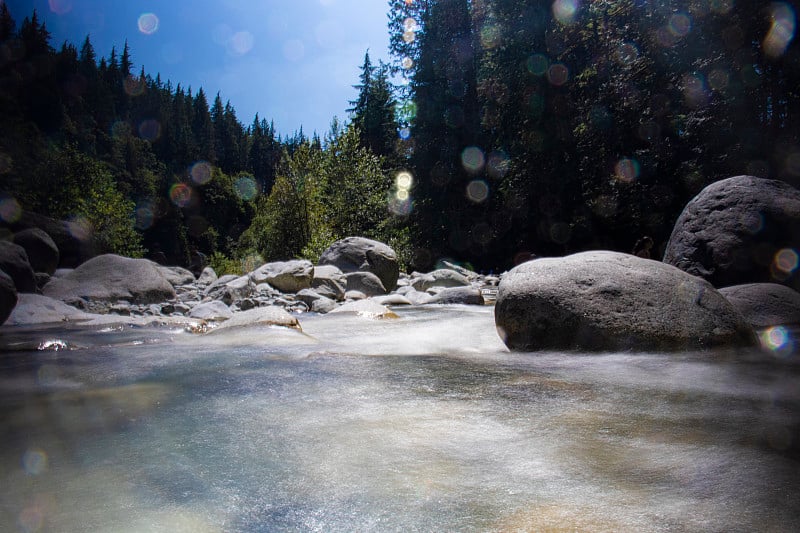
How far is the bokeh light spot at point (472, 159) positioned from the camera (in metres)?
23.6

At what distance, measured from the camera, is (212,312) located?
714cm

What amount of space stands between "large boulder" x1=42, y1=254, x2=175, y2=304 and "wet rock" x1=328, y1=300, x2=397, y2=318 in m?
4.24

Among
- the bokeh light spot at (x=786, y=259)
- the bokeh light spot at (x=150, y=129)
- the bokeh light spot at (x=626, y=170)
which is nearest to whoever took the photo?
the bokeh light spot at (x=786, y=259)

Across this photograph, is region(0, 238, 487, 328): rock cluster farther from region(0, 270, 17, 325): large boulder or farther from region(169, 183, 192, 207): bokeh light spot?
region(169, 183, 192, 207): bokeh light spot

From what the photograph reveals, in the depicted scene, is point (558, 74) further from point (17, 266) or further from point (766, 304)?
point (17, 266)

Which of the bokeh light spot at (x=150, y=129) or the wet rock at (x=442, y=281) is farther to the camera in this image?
the bokeh light spot at (x=150, y=129)

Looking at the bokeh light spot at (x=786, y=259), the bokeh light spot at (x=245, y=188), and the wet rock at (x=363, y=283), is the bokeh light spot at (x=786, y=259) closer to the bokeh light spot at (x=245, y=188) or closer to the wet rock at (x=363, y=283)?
the wet rock at (x=363, y=283)

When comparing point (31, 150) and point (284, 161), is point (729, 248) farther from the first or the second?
point (31, 150)

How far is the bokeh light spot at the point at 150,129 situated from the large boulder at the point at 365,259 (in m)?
70.7

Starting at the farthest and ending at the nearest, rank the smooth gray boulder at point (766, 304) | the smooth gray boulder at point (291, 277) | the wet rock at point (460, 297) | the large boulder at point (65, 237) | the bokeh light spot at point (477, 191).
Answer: the bokeh light spot at point (477, 191)
the large boulder at point (65, 237)
the smooth gray boulder at point (291, 277)
the wet rock at point (460, 297)
the smooth gray boulder at point (766, 304)

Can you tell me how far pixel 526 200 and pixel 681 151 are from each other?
610 cm

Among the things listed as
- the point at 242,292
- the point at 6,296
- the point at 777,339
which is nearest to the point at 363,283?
the point at 242,292

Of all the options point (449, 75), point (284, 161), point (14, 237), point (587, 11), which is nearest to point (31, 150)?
point (284, 161)

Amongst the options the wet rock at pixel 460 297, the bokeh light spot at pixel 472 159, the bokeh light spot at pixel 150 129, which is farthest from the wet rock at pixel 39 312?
the bokeh light spot at pixel 150 129
